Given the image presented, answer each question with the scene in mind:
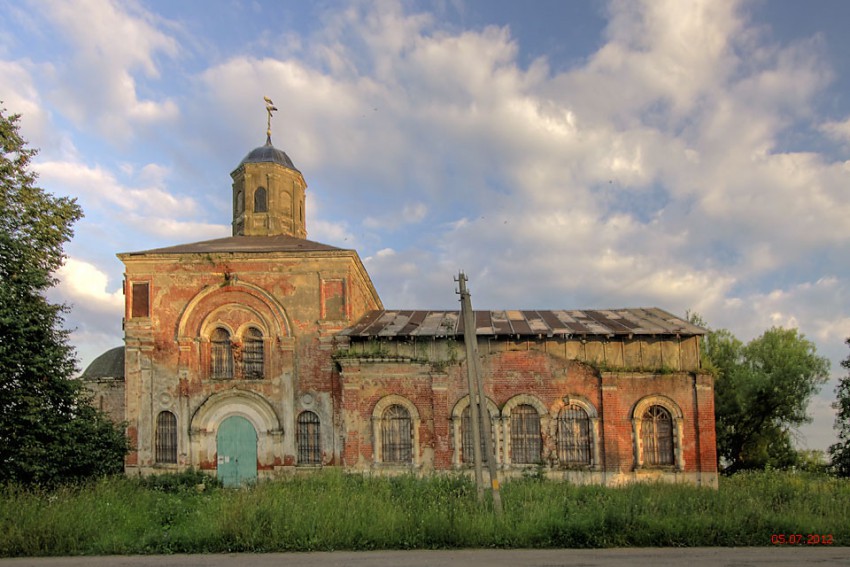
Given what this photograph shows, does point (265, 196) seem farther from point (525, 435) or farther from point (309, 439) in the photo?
point (525, 435)

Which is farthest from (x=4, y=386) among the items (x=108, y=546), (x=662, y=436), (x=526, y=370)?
(x=662, y=436)

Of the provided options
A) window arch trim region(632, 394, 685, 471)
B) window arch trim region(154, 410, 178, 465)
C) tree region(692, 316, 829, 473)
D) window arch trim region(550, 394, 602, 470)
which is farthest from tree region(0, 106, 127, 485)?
tree region(692, 316, 829, 473)

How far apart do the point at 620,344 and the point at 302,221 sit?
41.2 feet

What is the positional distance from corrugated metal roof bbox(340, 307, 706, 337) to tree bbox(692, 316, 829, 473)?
24.6 feet

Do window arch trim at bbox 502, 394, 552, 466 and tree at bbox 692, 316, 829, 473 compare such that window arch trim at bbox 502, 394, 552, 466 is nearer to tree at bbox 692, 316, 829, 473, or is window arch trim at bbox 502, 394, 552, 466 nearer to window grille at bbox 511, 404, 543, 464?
window grille at bbox 511, 404, 543, 464

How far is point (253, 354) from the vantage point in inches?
855

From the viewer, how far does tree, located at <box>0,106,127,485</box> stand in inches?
656

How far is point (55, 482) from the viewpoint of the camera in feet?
56.1

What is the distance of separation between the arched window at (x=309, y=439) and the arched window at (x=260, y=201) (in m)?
8.22

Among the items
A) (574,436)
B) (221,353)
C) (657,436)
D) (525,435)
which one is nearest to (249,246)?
(221,353)

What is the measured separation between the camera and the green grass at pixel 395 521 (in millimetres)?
12641

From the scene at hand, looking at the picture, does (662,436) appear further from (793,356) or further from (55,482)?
(55,482)

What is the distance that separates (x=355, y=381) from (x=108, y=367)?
8312 mm

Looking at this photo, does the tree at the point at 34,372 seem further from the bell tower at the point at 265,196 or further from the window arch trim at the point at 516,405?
the window arch trim at the point at 516,405
